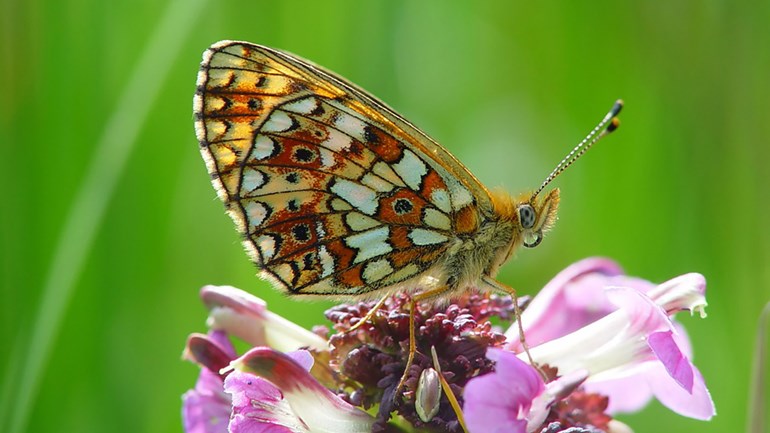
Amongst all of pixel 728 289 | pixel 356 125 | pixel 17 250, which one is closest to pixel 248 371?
pixel 356 125

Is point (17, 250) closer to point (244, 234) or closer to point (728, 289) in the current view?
point (244, 234)

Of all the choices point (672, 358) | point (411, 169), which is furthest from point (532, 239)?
point (672, 358)

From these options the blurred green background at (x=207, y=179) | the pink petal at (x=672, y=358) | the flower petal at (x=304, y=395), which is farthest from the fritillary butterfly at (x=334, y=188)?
the blurred green background at (x=207, y=179)

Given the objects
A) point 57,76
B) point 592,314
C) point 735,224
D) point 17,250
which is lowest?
point 17,250

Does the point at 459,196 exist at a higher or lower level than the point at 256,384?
higher

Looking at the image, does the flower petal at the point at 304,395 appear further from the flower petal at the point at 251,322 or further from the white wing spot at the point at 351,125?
the white wing spot at the point at 351,125

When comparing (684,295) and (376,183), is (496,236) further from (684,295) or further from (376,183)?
(684,295)
